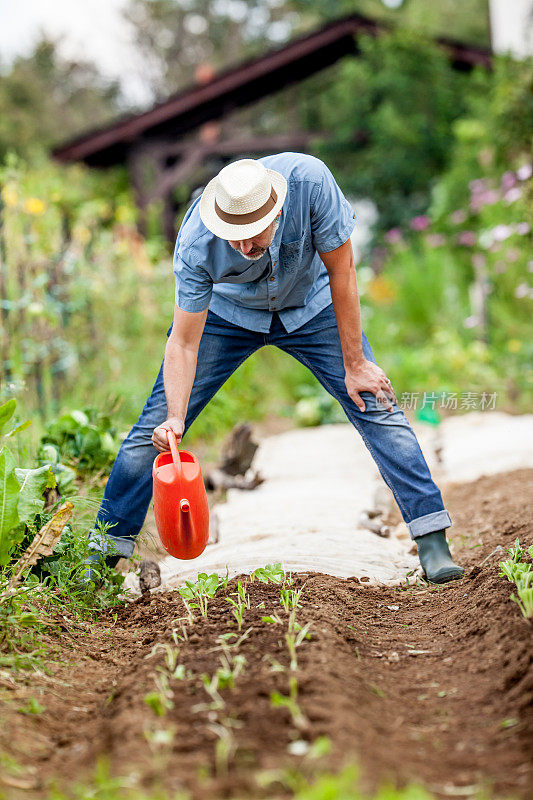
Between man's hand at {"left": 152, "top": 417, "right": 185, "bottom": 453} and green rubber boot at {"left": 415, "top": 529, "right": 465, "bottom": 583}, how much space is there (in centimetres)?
95

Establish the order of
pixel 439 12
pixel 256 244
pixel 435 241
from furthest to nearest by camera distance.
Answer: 1. pixel 439 12
2. pixel 435 241
3. pixel 256 244

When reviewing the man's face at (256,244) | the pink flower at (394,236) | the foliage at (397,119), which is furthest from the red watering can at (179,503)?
the foliage at (397,119)

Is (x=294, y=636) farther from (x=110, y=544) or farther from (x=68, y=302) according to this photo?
(x=68, y=302)

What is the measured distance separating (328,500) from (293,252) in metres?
1.78

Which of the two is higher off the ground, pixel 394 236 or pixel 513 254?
pixel 394 236

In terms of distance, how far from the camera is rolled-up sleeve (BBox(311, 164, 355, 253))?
260 cm

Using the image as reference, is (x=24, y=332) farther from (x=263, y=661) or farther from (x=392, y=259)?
(x=392, y=259)

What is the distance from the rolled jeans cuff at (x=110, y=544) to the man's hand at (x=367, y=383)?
39.2 inches

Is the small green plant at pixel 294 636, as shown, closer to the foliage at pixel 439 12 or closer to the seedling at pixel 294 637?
the seedling at pixel 294 637

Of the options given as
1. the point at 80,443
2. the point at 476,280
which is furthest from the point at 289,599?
the point at 476,280

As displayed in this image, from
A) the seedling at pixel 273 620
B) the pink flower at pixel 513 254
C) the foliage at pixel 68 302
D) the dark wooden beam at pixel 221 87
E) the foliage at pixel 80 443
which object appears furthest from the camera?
the dark wooden beam at pixel 221 87

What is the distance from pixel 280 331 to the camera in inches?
115

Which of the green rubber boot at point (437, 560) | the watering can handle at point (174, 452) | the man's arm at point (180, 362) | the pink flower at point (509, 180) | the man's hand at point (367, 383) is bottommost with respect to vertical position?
the green rubber boot at point (437, 560)

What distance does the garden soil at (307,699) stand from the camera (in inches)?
56.7
